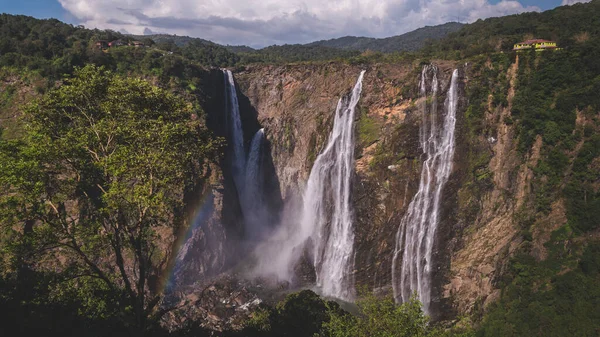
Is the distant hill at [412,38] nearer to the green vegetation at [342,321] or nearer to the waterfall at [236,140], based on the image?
the waterfall at [236,140]

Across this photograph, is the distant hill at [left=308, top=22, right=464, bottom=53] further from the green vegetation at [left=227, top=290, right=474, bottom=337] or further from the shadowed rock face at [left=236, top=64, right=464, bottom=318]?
the green vegetation at [left=227, top=290, right=474, bottom=337]

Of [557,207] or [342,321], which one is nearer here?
[342,321]

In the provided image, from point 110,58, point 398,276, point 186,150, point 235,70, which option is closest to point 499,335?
point 398,276

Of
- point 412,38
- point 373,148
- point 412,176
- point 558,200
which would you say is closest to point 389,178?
point 412,176

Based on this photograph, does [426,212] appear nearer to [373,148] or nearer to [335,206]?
[373,148]

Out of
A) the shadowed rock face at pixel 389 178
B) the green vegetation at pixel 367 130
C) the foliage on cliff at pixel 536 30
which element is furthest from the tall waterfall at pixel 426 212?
the foliage on cliff at pixel 536 30

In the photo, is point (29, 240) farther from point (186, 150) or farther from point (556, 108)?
point (556, 108)
